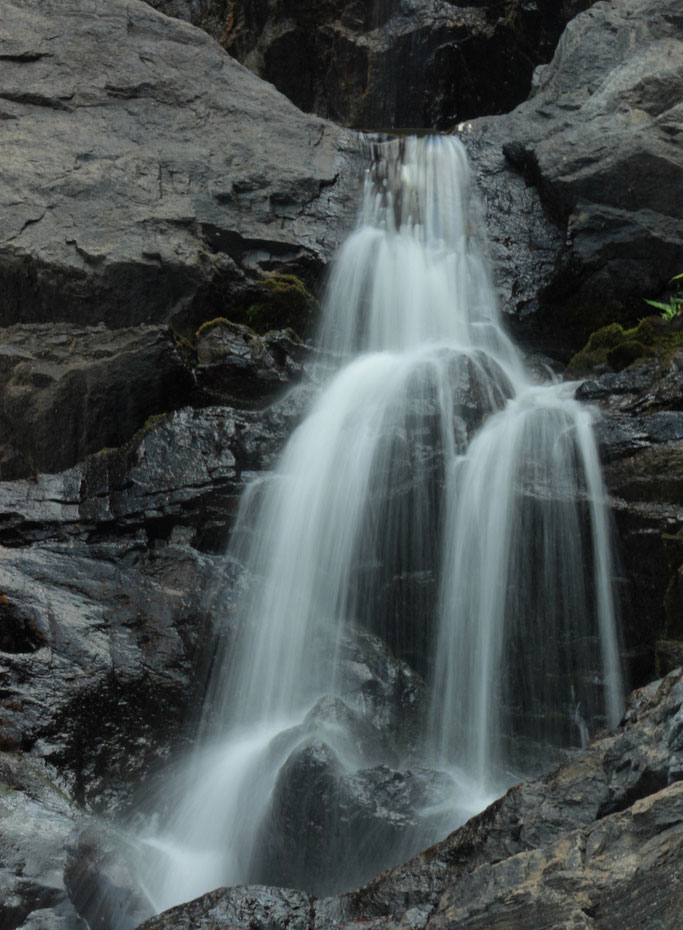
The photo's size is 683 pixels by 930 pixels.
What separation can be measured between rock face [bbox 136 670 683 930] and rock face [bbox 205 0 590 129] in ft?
39.2

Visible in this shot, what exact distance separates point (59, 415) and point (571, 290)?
5677 mm

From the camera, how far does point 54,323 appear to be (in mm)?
8750

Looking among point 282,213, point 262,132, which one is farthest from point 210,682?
point 262,132

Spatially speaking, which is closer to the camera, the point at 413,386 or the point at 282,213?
the point at 413,386

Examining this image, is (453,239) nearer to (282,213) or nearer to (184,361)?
(282,213)

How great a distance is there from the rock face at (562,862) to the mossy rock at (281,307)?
5.96 metres

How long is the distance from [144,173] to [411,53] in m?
6.04

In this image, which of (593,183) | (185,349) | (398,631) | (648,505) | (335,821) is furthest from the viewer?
(593,183)

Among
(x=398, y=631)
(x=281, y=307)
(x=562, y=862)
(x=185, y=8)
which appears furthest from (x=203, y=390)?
(x=185, y=8)

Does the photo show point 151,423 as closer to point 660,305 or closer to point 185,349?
point 185,349

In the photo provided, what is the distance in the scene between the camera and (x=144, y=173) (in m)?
10.1

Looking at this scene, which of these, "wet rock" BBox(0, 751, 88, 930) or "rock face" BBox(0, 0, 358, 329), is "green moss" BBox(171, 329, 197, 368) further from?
"wet rock" BBox(0, 751, 88, 930)

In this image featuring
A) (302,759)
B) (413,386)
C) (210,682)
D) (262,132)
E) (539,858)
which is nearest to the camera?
(539,858)

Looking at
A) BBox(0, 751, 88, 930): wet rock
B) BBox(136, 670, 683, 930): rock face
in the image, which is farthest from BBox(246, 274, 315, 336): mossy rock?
BBox(136, 670, 683, 930): rock face
